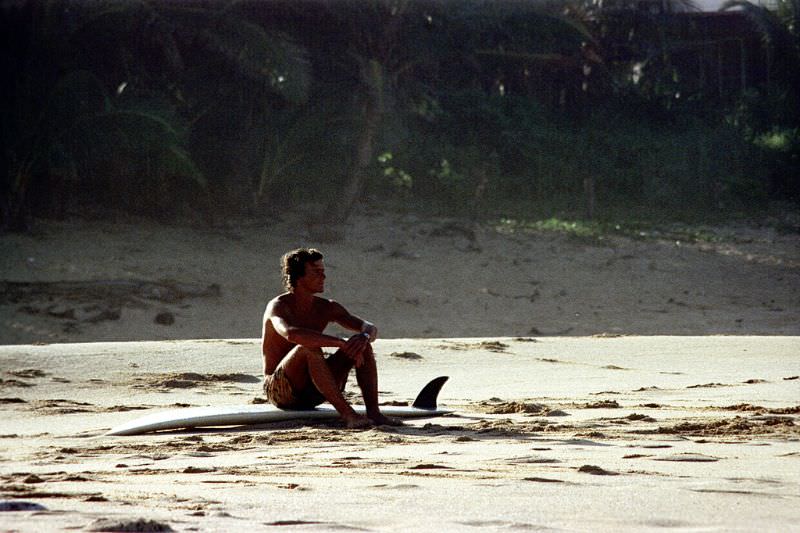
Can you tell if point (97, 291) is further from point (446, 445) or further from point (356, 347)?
point (446, 445)

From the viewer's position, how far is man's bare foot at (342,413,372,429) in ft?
20.4

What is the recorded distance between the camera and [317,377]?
6.41m

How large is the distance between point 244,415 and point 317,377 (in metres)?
0.41

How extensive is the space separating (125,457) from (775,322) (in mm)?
9652

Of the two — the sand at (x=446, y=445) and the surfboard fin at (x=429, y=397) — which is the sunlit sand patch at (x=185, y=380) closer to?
the sand at (x=446, y=445)

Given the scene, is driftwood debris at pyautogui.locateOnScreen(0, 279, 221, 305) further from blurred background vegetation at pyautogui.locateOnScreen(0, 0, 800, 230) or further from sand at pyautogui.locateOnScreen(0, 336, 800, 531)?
sand at pyautogui.locateOnScreen(0, 336, 800, 531)

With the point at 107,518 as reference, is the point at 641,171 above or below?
above

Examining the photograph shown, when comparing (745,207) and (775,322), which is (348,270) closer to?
(775,322)

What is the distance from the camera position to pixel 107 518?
358cm

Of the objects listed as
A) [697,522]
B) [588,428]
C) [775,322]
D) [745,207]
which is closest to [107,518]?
[697,522]

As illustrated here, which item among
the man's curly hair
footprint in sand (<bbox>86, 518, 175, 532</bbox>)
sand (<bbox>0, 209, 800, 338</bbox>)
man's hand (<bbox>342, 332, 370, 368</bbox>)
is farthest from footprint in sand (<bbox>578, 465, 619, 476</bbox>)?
sand (<bbox>0, 209, 800, 338</bbox>)

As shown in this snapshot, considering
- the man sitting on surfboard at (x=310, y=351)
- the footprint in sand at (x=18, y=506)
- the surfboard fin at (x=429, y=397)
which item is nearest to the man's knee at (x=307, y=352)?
the man sitting on surfboard at (x=310, y=351)

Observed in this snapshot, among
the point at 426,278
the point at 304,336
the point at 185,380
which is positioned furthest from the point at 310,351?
the point at 426,278

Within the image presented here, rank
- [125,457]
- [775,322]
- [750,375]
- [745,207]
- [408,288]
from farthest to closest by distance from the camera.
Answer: [745,207] < [408,288] < [775,322] < [750,375] < [125,457]
